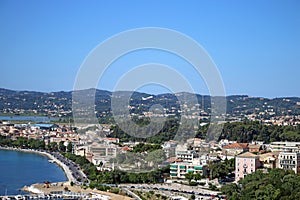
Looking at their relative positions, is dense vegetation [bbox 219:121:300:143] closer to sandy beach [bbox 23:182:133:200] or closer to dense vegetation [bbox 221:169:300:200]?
dense vegetation [bbox 221:169:300:200]

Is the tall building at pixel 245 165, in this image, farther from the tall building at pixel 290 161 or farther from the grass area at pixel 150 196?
the grass area at pixel 150 196

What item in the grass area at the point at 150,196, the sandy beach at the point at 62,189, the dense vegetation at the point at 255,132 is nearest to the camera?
the grass area at the point at 150,196

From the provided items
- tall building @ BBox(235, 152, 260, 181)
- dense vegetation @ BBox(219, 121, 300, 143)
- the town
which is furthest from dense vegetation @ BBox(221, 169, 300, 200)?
dense vegetation @ BBox(219, 121, 300, 143)

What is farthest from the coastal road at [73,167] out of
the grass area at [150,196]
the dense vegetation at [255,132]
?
the dense vegetation at [255,132]

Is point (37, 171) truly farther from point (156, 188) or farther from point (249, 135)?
point (249, 135)

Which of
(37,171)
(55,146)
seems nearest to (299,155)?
(37,171)

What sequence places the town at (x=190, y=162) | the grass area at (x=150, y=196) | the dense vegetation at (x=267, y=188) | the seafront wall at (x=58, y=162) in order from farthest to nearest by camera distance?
the seafront wall at (x=58, y=162) < the town at (x=190, y=162) < the grass area at (x=150, y=196) < the dense vegetation at (x=267, y=188)
